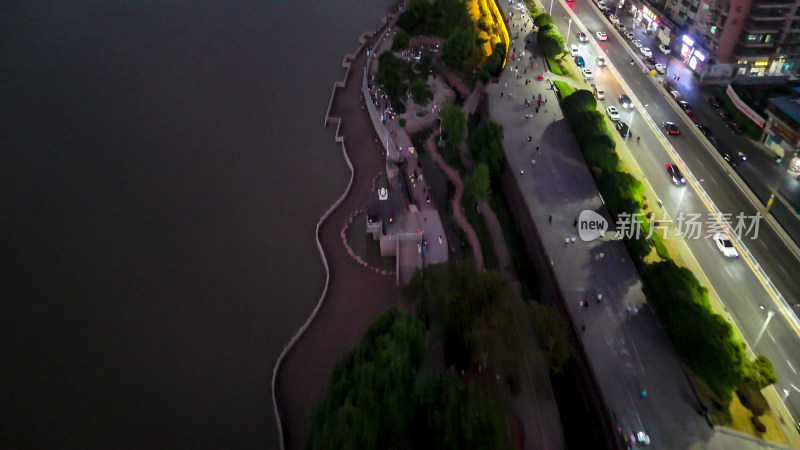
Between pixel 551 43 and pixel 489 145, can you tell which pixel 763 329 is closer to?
pixel 489 145

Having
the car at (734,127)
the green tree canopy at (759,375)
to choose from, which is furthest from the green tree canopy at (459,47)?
the green tree canopy at (759,375)

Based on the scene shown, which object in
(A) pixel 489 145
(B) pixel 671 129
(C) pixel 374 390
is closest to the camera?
(C) pixel 374 390

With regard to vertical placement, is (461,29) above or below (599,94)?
above

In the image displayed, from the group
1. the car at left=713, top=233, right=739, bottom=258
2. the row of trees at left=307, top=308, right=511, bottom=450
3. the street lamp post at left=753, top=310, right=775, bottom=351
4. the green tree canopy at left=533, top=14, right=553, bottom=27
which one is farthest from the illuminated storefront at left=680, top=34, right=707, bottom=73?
the row of trees at left=307, top=308, right=511, bottom=450

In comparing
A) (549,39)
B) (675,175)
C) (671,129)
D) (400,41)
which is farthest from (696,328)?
(400,41)

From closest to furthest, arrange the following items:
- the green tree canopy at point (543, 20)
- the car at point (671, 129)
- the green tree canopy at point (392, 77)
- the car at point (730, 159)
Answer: the car at point (730, 159)
the car at point (671, 129)
the green tree canopy at point (392, 77)
the green tree canopy at point (543, 20)

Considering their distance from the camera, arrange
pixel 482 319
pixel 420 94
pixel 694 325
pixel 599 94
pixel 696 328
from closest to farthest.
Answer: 1. pixel 696 328
2. pixel 694 325
3. pixel 482 319
4. pixel 420 94
5. pixel 599 94

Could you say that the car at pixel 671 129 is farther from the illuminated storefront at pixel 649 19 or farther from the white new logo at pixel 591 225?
the illuminated storefront at pixel 649 19
